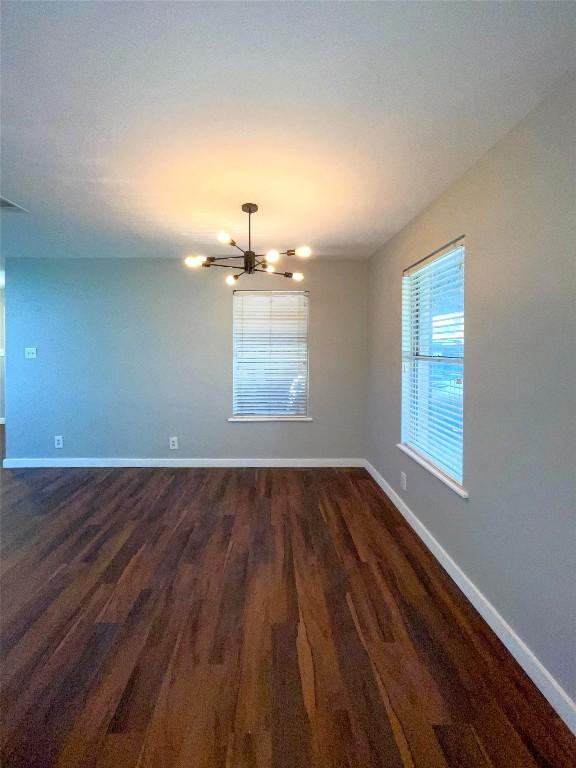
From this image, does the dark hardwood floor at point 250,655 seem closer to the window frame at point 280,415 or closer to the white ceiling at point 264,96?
the window frame at point 280,415

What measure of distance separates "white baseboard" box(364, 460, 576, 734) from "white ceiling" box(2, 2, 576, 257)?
234 cm

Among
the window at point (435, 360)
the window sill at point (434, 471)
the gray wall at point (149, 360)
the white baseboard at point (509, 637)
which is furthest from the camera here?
the gray wall at point (149, 360)

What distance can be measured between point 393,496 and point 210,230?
2.94 m

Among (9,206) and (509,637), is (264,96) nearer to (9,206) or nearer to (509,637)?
(9,206)

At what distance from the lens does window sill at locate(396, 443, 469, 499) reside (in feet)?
6.75

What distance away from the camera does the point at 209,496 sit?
131 inches

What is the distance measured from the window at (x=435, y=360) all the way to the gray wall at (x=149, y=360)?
1199 mm

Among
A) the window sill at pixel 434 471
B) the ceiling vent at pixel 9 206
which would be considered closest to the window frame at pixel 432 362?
the window sill at pixel 434 471

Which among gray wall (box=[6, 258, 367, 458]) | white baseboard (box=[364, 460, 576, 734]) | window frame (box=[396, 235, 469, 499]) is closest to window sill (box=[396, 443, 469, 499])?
window frame (box=[396, 235, 469, 499])

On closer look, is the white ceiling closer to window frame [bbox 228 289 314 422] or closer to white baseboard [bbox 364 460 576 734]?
window frame [bbox 228 289 314 422]

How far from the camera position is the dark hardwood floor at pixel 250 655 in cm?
120

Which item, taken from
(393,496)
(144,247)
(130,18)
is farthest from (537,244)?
(144,247)

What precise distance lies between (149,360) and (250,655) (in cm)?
333

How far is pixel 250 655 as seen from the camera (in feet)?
5.11
